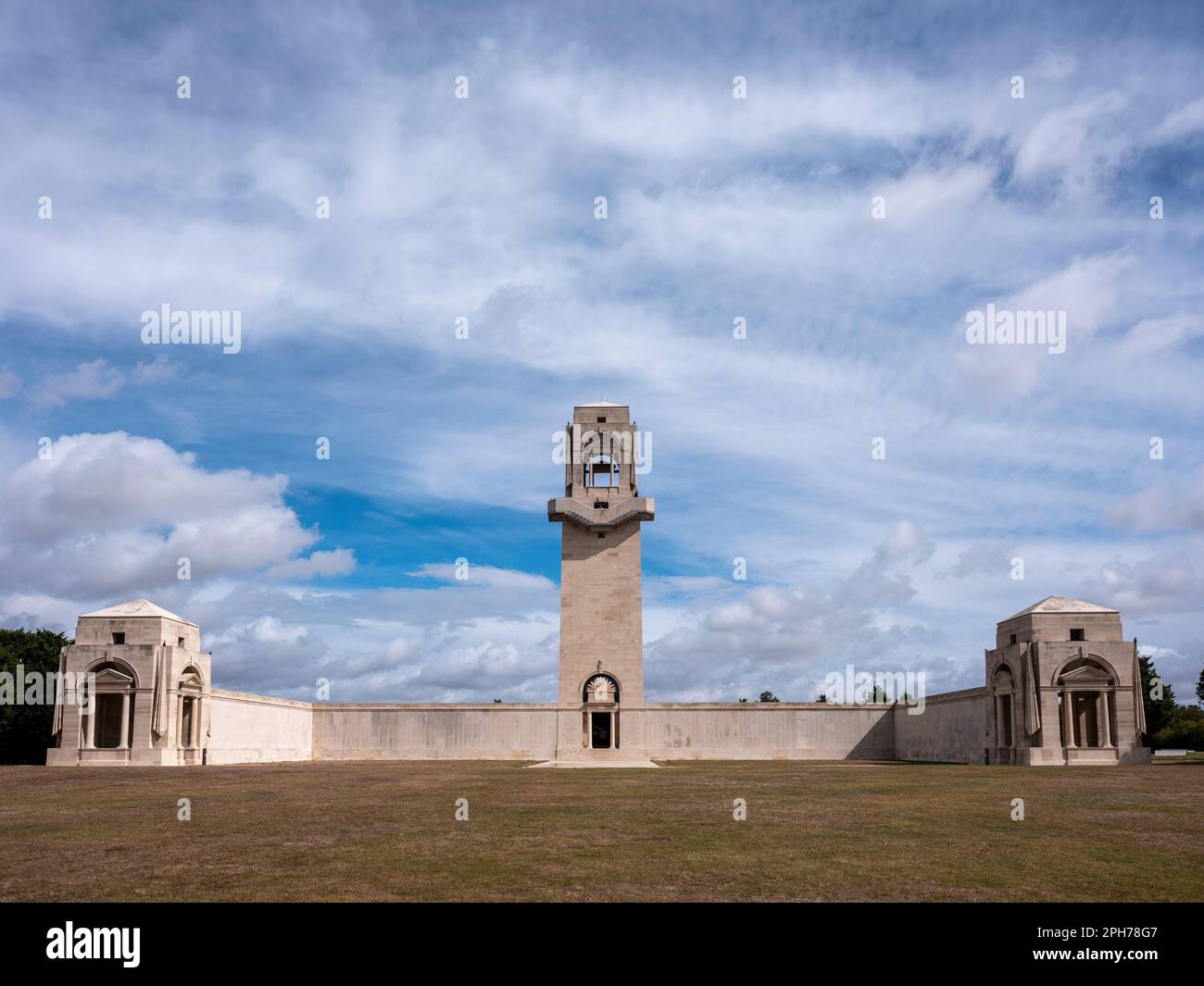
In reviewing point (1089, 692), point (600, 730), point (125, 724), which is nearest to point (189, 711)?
point (125, 724)

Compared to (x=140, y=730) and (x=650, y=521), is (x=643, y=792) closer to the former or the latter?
(x=140, y=730)

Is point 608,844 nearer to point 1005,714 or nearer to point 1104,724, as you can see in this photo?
point 1104,724

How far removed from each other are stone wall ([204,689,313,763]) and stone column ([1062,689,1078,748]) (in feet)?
127

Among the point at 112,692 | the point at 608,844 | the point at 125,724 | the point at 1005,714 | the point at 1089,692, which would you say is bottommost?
the point at 608,844

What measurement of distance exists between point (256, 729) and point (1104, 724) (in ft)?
134

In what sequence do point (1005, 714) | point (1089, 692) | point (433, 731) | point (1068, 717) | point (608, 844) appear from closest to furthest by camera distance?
point (608, 844)
point (1068, 717)
point (1089, 692)
point (1005, 714)
point (433, 731)

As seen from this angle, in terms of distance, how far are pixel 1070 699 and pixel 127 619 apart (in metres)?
42.0

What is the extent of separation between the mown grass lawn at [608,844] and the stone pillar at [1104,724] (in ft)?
70.2

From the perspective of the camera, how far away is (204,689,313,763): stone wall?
51.6 metres

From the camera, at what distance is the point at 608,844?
1477cm

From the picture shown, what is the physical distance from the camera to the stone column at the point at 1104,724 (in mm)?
46969

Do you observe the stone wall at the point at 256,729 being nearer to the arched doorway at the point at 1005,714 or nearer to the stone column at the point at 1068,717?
the arched doorway at the point at 1005,714

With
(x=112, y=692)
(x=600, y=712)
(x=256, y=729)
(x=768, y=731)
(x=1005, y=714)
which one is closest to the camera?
(x=112, y=692)
